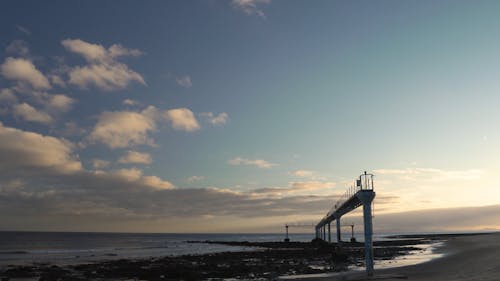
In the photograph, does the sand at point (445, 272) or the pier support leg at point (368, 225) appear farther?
the pier support leg at point (368, 225)

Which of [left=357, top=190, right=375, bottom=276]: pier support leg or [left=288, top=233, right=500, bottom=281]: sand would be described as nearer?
[left=288, top=233, right=500, bottom=281]: sand

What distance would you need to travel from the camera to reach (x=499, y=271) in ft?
92.4

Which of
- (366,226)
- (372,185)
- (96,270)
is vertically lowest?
(96,270)

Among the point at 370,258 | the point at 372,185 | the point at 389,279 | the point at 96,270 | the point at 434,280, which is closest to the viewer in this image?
the point at 434,280

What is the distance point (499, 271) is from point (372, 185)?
11.3 meters

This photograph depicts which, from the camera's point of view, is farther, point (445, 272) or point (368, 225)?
point (368, 225)

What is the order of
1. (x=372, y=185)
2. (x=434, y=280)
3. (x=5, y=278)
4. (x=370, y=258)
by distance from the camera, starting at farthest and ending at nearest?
(x=5, y=278) → (x=372, y=185) → (x=370, y=258) → (x=434, y=280)

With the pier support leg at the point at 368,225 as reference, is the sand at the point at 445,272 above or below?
below

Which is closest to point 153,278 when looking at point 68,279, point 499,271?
point 68,279

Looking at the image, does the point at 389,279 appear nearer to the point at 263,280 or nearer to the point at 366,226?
the point at 366,226

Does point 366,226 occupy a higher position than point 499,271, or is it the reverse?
point 366,226

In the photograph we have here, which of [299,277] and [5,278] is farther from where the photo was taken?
[5,278]

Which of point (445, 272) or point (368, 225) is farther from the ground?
point (368, 225)

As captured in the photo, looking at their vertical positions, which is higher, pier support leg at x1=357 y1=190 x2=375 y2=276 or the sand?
pier support leg at x1=357 y1=190 x2=375 y2=276
